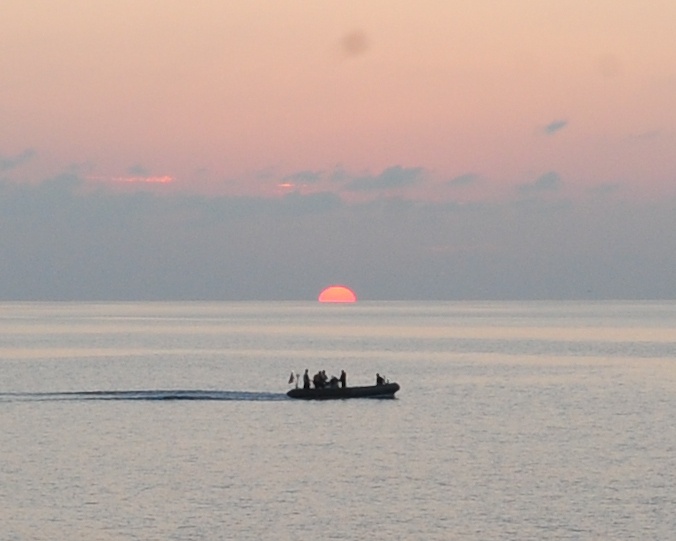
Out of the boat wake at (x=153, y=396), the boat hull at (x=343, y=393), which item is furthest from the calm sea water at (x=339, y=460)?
the boat hull at (x=343, y=393)

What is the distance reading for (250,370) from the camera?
13438 cm

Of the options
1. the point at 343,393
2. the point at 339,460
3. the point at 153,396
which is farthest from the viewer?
the point at 153,396

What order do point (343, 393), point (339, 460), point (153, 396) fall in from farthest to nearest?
1. point (153, 396)
2. point (343, 393)
3. point (339, 460)

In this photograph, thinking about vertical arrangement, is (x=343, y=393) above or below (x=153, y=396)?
above

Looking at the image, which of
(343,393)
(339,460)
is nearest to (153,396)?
(343,393)

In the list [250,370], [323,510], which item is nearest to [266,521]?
[323,510]

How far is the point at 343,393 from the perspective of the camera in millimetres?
92312

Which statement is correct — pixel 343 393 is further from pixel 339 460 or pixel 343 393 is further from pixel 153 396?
pixel 339 460

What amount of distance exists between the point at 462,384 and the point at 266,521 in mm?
65239

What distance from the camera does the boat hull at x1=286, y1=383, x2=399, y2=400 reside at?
9138cm

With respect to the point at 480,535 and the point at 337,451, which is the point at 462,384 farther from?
the point at 480,535

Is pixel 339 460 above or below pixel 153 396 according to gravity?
below

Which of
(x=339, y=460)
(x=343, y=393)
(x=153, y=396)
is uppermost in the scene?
(x=343, y=393)

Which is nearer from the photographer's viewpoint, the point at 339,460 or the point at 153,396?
the point at 339,460
